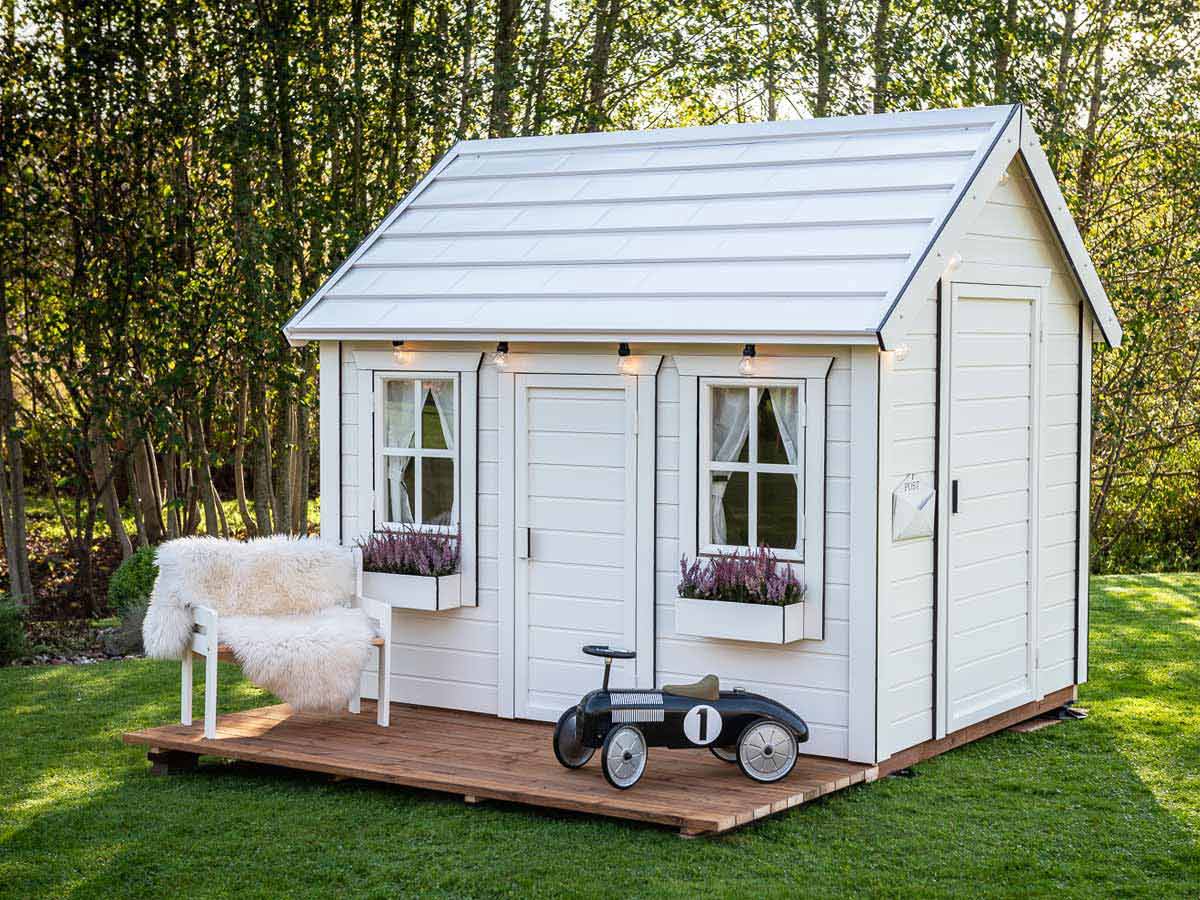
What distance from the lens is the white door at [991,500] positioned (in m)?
7.26

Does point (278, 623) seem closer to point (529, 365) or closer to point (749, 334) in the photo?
point (529, 365)

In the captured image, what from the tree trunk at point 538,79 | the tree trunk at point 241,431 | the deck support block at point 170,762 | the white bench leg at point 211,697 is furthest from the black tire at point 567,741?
the tree trunk at point 538,79

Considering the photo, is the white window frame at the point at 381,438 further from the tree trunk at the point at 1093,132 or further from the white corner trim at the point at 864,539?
the tree trunk at the point at 1093,132

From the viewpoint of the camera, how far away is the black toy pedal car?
6.46 m

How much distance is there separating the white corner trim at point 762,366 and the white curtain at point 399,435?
1.60 m

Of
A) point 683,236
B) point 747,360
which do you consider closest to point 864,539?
point 747,360

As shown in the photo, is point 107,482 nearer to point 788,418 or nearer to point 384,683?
point 384,683

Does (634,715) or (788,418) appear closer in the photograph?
(634,715)

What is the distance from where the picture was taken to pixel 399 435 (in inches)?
316

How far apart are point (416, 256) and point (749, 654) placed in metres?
2.92

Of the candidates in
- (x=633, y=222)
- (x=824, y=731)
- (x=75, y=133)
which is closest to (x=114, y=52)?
(x=75, y=133)

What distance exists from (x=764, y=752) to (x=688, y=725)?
Result: 13.3 inches

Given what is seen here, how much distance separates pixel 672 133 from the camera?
841 centimetres

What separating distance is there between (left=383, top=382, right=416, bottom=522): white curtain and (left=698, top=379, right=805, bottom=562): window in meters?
1.74
